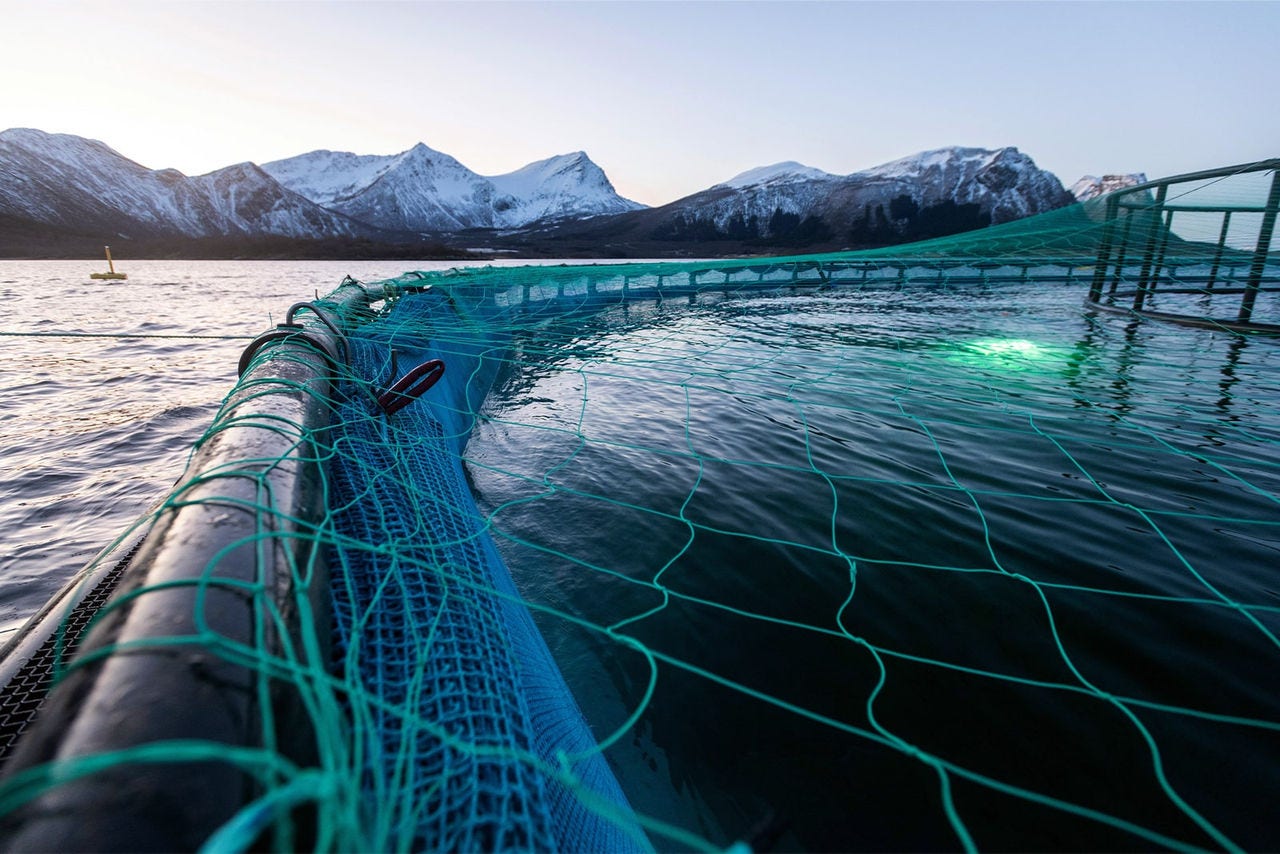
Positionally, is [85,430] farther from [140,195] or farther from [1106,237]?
[140,195]

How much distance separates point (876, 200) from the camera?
4966 inches

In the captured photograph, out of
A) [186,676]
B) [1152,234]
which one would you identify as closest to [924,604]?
[186,676]

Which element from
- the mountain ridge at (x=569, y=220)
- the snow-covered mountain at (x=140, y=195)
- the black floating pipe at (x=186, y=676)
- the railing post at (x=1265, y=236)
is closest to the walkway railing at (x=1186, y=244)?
the railing post at (x=1265, y=236)

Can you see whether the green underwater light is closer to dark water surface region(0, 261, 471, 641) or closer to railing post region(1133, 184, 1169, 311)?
railing post region(1133, 184, 1169, 311)

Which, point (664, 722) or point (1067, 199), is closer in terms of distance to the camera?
point (664, 722)

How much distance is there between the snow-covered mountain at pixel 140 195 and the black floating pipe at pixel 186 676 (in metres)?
188

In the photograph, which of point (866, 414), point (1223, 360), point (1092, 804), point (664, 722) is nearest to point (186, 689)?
point (664, 722)

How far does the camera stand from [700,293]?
23.3 m

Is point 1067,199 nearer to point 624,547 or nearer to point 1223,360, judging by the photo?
point 1223,360

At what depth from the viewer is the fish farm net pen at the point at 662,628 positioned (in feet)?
3.54

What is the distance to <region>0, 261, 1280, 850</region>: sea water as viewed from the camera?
2.72 metres

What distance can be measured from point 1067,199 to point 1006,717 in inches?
6779

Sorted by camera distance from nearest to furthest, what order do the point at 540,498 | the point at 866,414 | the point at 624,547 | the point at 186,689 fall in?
the point at 186,689 → the point at 624,547 → the point at 540,498 → the point at 866,414

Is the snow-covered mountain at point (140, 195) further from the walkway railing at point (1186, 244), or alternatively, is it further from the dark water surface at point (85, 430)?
the walkway railing at point (1186, 244)
